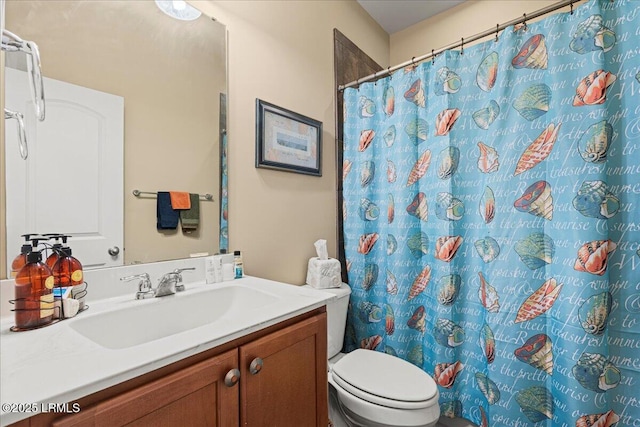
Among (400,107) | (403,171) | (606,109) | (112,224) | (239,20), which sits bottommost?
(112,224)

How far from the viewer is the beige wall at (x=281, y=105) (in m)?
1.41

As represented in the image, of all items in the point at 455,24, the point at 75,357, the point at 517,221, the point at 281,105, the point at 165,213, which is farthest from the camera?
the point at 455,24

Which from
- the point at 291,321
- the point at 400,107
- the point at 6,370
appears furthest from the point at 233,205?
the point at 400,107

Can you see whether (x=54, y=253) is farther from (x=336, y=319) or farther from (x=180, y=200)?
(x=336, y=319)

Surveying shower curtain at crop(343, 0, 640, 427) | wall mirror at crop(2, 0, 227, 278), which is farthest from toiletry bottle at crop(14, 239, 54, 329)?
shower curtain at crop(343, 0, 640, 427)

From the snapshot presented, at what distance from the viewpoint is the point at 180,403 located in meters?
0.64

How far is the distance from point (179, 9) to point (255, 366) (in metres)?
1.39

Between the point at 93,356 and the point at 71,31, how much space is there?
1.02 m

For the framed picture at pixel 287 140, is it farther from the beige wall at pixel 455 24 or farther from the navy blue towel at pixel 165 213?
the beige wall at pixel 455 24

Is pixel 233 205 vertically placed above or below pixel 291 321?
above

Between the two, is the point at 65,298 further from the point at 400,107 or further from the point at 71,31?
the point at 400,107

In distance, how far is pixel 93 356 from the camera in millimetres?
603

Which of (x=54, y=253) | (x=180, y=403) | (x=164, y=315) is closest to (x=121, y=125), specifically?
(x=54, y=253)

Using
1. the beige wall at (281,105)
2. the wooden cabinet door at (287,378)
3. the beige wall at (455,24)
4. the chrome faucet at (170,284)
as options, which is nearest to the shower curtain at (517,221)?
the beige wall at (281,105)
